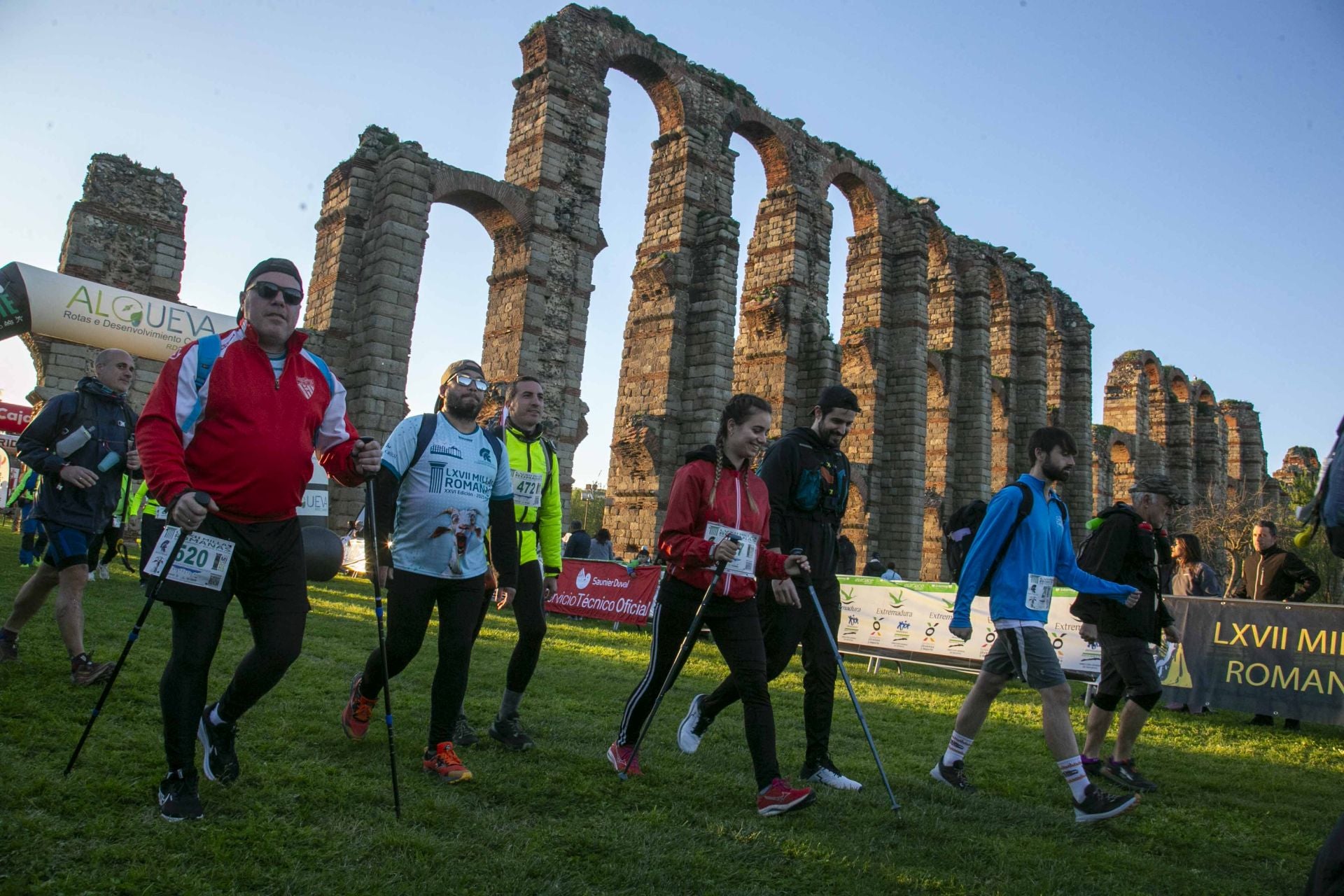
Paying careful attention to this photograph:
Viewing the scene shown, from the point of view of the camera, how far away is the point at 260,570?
3.51 m

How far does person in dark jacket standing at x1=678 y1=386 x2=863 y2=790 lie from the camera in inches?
194

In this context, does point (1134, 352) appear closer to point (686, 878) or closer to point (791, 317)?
point (791, 317)

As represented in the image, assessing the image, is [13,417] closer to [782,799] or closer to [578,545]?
[578,545]

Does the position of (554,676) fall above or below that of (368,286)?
below

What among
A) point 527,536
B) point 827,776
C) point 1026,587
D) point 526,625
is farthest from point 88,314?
point 1026,587

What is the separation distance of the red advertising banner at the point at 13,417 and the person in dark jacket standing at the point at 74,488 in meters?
26.8

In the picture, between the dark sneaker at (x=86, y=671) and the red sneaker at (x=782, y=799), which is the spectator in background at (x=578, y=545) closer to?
the dark sneaker at (x=86, y=671)

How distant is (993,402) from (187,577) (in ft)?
121

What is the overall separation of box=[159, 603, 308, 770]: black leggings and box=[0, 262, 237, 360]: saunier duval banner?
1450 cm

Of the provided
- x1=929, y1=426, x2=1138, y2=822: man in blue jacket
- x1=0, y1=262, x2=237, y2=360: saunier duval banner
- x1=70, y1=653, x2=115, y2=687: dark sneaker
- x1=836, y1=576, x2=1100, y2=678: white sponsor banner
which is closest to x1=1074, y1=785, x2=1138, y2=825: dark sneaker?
x1=929, y1=426, x2=1138, y2=822: man in blue jacket

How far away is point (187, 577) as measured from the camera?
3326 millimetres

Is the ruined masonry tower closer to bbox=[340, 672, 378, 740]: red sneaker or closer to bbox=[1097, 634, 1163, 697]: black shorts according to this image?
bbox=[340, 672, 378, 740]: red sneaker

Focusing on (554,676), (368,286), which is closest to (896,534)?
(368,286)

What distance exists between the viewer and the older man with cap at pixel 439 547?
14.0ft
